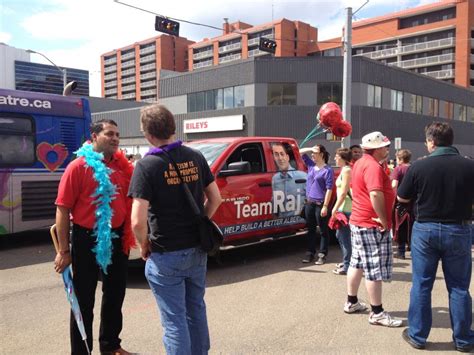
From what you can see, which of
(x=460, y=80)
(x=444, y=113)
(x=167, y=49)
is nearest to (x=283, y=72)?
(x=444, y=113)

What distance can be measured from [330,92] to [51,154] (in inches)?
1144

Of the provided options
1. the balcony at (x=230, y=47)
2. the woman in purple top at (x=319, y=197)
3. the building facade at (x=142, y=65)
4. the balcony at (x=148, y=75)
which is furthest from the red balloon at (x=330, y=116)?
the balcony at (x=148, y=75)

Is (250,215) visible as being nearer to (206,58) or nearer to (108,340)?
(108,340)

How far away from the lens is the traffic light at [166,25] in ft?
50.4

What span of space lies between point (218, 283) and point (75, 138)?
15.1 feet

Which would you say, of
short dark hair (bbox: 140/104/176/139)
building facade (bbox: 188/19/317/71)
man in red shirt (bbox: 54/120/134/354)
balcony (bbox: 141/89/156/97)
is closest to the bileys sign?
building facade (bbox: 188/19/317/71)

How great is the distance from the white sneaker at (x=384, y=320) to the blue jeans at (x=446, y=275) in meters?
0.42

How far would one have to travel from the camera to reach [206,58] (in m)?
99.6

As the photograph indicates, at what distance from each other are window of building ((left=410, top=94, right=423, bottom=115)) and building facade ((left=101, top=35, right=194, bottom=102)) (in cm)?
7242

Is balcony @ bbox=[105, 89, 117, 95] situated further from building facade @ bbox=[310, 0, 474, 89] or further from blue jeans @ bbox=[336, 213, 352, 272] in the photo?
blue jeans @ bbox=[336, 213, 352, 272]

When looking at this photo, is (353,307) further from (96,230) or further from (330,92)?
(330,92)

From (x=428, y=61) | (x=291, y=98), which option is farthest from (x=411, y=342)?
(x=428, y=61)

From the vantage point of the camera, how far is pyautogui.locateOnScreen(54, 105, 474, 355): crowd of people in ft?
8.73

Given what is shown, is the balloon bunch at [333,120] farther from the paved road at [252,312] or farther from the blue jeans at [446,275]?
the blue jeans at [446,275]
